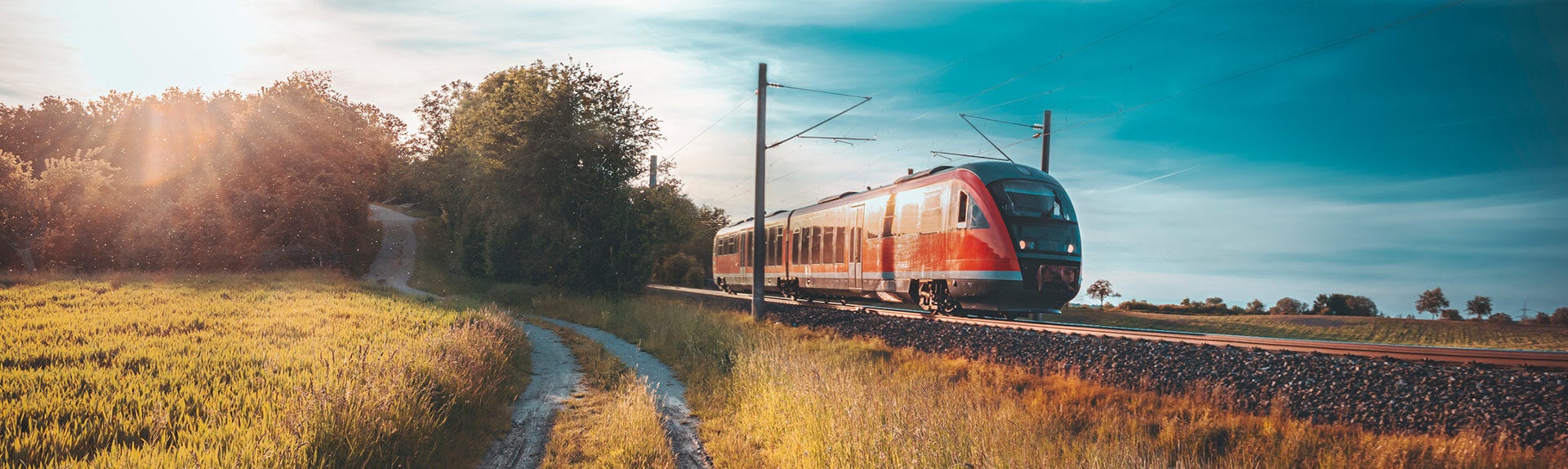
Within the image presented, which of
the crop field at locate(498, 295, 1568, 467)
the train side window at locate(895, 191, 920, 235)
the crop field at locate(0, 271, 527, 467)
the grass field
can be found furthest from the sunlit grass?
the grass field

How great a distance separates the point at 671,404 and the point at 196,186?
4311 cm

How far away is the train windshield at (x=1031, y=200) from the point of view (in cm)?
1564

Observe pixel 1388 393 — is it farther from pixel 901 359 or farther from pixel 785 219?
pixel 785 219

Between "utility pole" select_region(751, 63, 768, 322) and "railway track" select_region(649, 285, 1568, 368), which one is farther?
"utility pole" select_region(751, 63, 768, 322)

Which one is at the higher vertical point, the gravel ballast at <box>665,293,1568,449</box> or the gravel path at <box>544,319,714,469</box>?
the gravel ballast at <box>665,293,1568,449</box>

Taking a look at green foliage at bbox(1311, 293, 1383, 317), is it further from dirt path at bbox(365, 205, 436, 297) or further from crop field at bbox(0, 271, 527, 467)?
dirt path at bbox(365, 205, 436, 297)

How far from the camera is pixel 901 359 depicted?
527 inches

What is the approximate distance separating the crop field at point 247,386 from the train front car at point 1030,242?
30.2 ft

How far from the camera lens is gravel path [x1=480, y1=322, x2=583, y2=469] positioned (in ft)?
29.5

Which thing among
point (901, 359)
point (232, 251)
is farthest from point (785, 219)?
point (232, 251)

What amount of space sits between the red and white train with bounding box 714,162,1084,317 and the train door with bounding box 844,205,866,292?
22mm

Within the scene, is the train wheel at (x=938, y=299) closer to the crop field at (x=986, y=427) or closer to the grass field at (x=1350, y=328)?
the crop field at (x=986, y=427)

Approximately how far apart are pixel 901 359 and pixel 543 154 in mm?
22886

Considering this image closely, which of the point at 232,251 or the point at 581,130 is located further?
the point at 232,251
